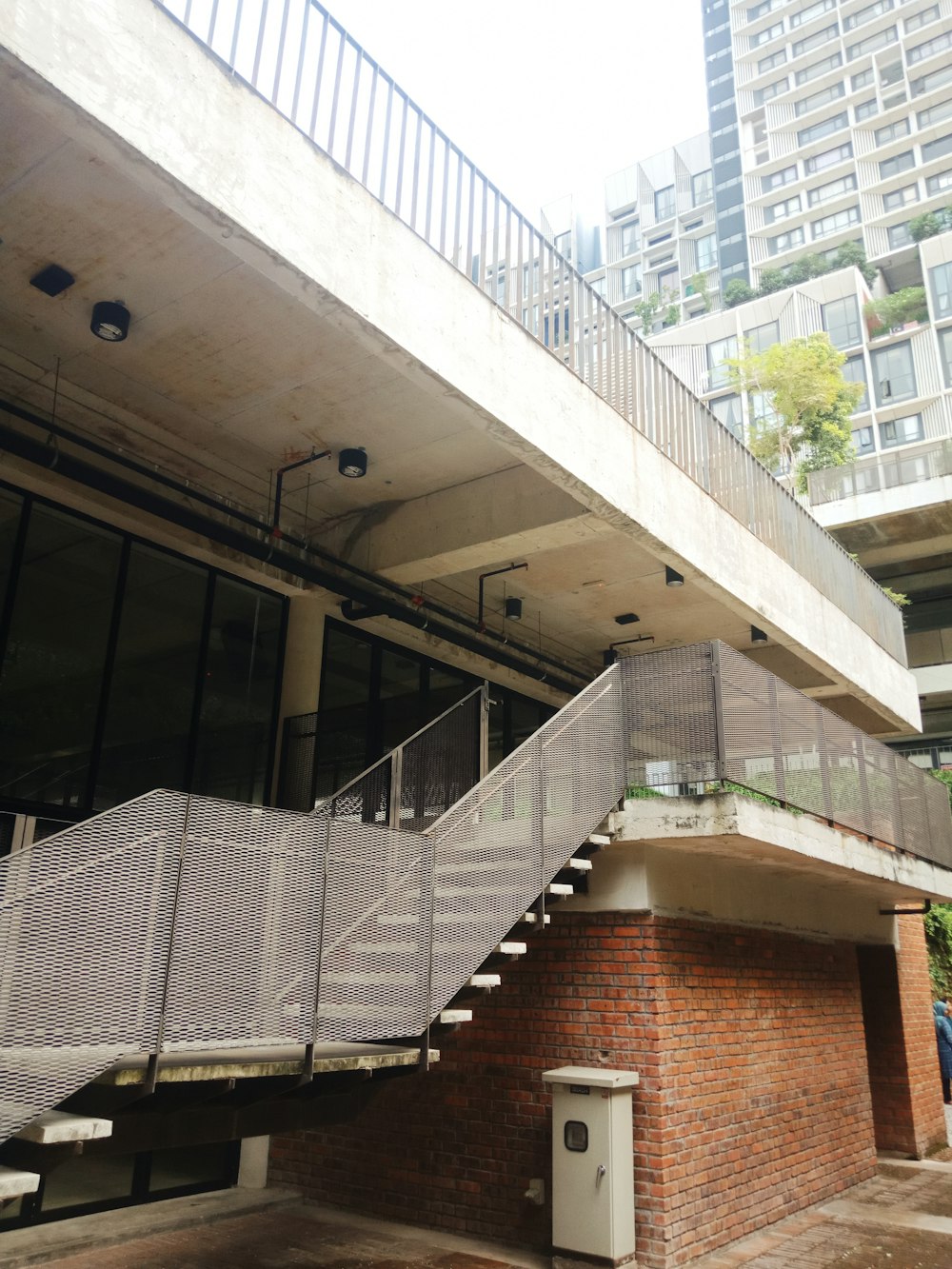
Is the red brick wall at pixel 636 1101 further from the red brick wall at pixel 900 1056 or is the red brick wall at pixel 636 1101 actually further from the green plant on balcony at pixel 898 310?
the green plant on balcony at pixel 898 310

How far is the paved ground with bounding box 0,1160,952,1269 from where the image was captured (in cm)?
729

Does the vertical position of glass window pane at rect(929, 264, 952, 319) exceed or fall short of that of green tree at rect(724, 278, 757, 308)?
it falls short

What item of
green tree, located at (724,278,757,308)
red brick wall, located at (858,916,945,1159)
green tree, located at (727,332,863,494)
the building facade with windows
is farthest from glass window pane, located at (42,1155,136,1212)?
green tree, located at (724,278,757,308)

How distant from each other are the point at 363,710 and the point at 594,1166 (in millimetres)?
5277

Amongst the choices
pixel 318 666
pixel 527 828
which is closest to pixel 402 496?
pixel 318 666

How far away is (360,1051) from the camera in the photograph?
5789mm

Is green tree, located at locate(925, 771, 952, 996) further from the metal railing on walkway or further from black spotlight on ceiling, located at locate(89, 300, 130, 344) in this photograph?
black spotlight on ceiling, located at locate(89, 300, 130, 344)

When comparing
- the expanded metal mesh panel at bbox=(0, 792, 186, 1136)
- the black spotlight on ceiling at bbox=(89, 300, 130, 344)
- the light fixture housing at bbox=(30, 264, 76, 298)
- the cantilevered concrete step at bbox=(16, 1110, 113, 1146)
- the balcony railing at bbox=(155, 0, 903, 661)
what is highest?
the balcony railing at bbox=(155, 0, 903, 661)

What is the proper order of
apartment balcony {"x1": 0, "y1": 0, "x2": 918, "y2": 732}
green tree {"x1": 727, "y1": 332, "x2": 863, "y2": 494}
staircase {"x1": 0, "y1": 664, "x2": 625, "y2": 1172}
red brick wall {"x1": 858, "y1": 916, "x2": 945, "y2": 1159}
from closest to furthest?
staircase {"x1": 0, "y1": 664, "x2": 625, "y2": 1172} → apartment balcony {"x1": 0, "y1": 0, "x2": 918, "y2": 732} → red brick wall {"x1": 858, "y1": 916, "x2": 945, "y2": 1159} → green tree {"x1": 727, "y1": 332, "x2": 863, "y2": 494}

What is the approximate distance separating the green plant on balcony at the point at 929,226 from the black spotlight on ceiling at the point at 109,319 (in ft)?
183

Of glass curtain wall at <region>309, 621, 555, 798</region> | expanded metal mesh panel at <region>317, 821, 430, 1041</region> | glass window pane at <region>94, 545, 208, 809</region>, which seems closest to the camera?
expanded metal mesh panel at <region>317, 821, 430, 1041</region>

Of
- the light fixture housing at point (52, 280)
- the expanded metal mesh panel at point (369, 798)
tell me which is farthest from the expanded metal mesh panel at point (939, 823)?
the light fixture housing at point (52, 280)

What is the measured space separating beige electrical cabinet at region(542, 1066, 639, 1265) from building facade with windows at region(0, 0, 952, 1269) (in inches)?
10.8

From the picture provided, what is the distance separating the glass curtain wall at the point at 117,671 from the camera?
307 inches
